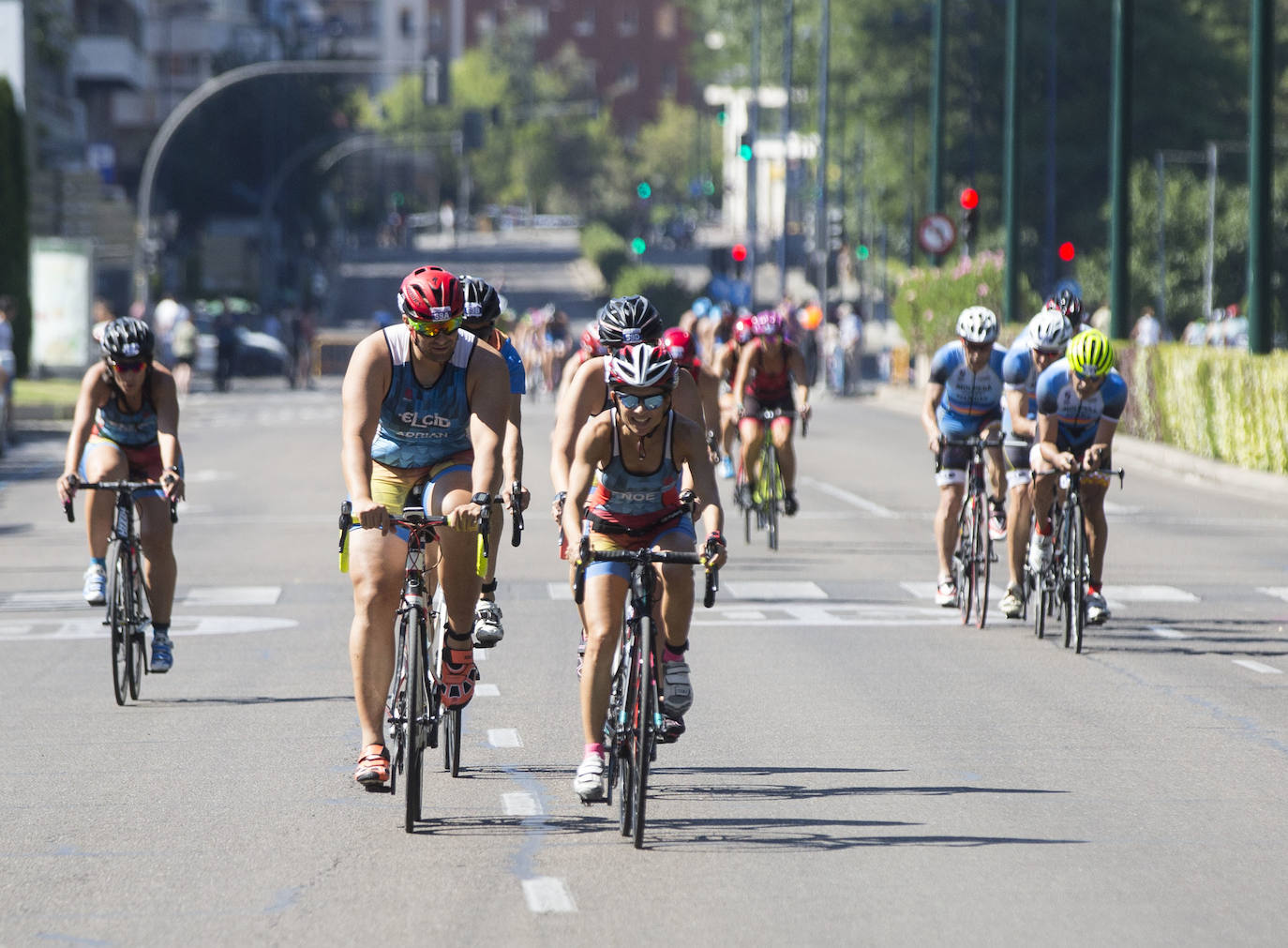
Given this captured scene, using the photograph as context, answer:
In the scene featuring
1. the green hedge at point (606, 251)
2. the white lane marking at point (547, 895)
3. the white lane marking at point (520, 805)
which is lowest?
the white lane marking at point (520, 805)

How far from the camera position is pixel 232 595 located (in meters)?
15.0

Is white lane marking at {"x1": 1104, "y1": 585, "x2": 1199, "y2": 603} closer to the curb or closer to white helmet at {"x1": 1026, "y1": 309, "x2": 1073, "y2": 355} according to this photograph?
white helmet at {"x1": 1026, "y1": 309, "x2": 1073, "y2": 355}

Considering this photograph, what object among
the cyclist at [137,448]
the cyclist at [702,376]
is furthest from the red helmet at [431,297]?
the cyclist at [702,376]

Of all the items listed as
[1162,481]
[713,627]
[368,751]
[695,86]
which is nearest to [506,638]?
[713,627]

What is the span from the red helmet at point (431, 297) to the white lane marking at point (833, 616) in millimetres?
5987

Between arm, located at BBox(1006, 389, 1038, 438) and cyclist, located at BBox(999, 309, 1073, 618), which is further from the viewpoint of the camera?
arm, located at BBox(1006, 389, 1038, 438)

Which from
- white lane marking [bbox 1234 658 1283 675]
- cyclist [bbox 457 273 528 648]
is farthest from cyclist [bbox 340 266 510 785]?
white lane marking [bbox 1234 658 1283 675]

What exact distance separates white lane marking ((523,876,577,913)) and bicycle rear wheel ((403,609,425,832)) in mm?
727

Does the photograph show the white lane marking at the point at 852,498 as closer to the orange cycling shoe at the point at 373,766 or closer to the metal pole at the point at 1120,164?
the metal pole at the point at 1120,164

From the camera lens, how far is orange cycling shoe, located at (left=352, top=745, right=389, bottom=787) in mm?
7621

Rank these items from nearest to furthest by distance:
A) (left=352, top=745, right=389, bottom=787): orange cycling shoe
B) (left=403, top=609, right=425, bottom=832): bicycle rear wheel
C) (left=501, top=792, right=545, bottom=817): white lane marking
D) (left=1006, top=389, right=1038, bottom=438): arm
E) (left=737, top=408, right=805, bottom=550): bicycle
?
(left=403, top=609, right=425, bottom=832): bicycle rear wheel → (left=352, top=745, right=389, bottom=787): orange cycling shoe → (left=501, top=792, right=545, bottom=817): white lane marking → (left=1006, top=389, right=1038, bottom=438): arm → (left=737, top=408, right=805, bottom=550): bicycle

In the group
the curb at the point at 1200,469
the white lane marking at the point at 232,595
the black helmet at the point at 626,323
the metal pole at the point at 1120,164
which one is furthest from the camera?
the metal pole at the point at 1120,164

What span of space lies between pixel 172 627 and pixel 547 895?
7.24m

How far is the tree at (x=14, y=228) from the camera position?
4169 centimetres
